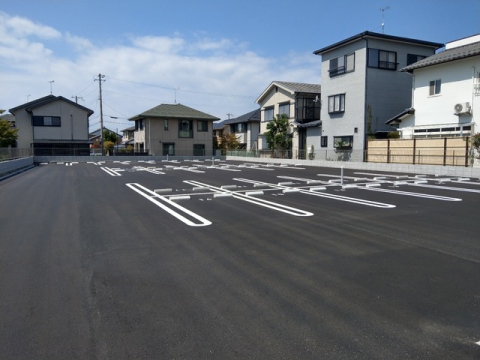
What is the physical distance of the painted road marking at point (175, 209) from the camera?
7.34 meters

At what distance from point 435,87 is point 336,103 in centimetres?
780

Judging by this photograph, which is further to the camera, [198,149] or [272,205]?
[198,149]

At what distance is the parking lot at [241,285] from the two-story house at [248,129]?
3817cm

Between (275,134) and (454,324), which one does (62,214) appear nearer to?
(454,324)

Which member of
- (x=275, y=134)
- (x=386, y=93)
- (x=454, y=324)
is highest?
(x=386, y=93)

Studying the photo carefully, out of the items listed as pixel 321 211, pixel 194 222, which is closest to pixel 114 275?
pixel 194 222

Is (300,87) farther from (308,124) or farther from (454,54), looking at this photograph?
(454,54)

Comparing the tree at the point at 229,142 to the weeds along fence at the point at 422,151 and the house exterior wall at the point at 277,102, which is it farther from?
the weeds along fence at the point at 422,151


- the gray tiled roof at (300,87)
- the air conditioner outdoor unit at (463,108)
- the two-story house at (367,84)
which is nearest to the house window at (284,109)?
the gray tiled roof at (300,87)

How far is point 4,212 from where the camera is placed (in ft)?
28.4

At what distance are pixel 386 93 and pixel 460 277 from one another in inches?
993

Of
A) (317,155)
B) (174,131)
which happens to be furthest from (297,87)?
(174,131)

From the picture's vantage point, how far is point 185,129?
45969 mm

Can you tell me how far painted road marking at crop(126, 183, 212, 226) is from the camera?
7344 mm
